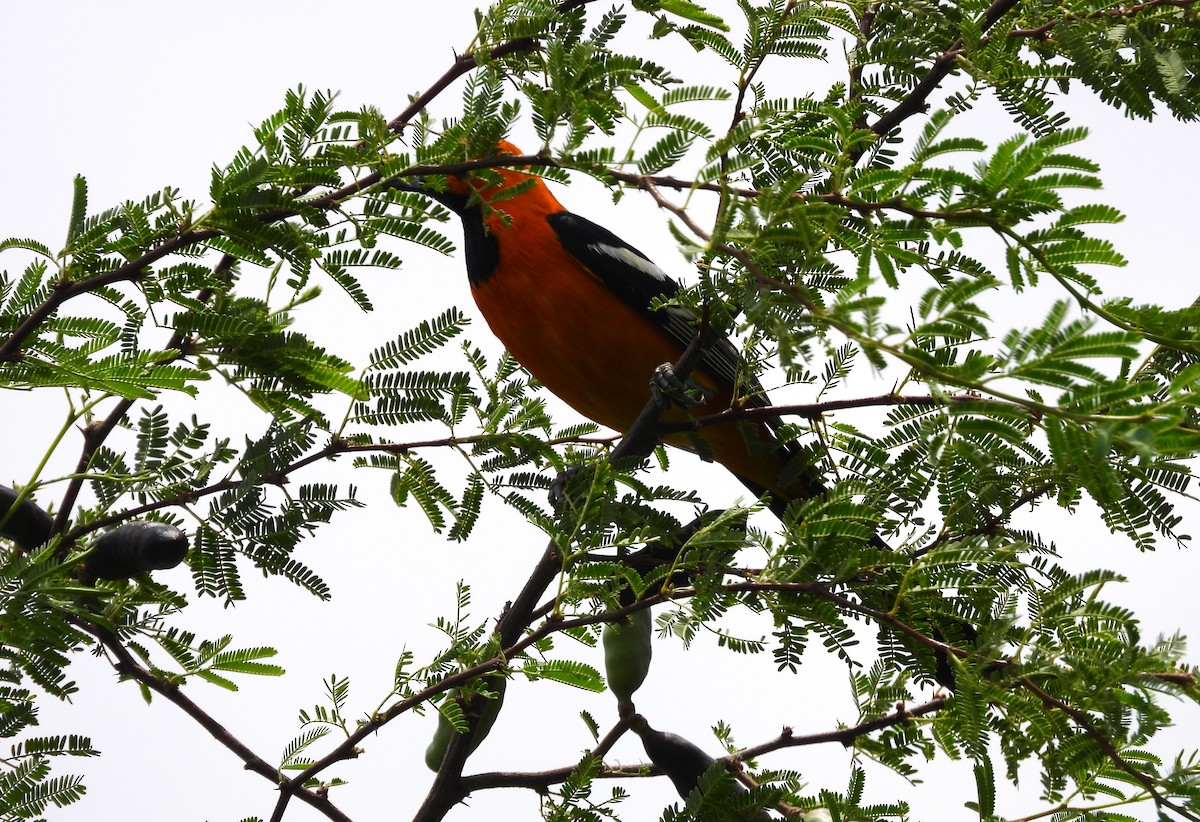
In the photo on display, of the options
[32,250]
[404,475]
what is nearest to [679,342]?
[404,475]

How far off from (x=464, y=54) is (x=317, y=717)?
1.51 metres

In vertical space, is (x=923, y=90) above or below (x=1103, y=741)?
above

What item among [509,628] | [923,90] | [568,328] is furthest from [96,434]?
[923,90]

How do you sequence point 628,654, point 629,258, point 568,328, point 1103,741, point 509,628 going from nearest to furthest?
point 1103,741 → point 509,628 → point 628,654 → point 568,328 → point 629,258

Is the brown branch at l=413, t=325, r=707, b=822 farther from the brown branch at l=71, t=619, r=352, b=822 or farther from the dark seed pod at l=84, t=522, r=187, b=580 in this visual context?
the dark seed pod at l=84, t=522, r=187, b=580

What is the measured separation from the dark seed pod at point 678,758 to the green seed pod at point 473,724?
386 millimetres

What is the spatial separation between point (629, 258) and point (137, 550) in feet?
6.82

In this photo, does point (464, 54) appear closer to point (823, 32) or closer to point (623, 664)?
point (823, 32)

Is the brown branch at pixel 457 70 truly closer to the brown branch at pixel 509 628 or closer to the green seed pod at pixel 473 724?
the brown branch at pixel 509 628

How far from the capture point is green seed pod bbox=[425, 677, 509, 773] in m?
2.53

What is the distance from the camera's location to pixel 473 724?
254cm

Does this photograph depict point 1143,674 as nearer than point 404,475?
Yes

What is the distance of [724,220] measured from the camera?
1.77 meters

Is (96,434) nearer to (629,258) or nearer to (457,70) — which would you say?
(457,70)
